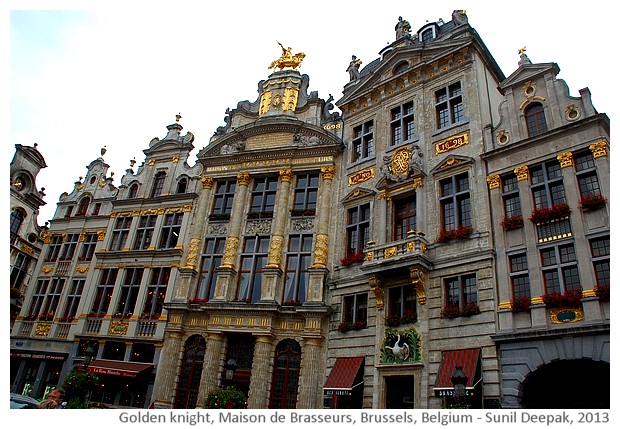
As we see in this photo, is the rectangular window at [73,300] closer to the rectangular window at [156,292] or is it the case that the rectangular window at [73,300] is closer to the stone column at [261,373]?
the rectangular window at [156,292]

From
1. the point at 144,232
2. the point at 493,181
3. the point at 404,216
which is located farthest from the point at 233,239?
the point at 493,181

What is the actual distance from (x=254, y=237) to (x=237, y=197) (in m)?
2.98

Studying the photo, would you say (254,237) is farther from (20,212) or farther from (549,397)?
(20,212)

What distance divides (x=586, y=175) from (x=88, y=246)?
29.1m

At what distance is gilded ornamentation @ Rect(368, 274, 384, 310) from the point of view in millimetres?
20578

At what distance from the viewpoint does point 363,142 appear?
86.0 ft

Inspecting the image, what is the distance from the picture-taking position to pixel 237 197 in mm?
27812

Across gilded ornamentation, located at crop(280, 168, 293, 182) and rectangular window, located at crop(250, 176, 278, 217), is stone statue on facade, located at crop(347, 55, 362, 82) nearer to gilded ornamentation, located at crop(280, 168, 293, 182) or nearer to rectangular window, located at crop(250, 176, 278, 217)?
gilded ornamentation, located at crop(280, 168, 293, 182)

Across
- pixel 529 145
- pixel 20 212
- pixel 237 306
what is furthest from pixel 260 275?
pixel 20 212

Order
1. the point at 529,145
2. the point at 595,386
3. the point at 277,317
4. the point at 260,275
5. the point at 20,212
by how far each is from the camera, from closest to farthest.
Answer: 1. the point at 595,386
2. the point at 529,145
3. the point at 277,317
4. the point at 260,275
5. the point at 20,212

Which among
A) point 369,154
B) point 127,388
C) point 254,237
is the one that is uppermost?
point 369,154

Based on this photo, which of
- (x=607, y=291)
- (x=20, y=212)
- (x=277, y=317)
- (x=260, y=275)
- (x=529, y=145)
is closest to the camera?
(x=607, y=291)

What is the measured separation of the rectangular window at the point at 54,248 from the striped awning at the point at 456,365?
2661cm

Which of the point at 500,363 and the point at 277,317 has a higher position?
the point at 277,317
